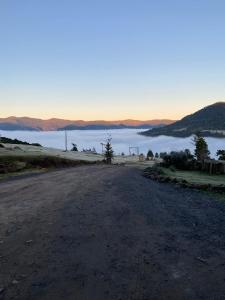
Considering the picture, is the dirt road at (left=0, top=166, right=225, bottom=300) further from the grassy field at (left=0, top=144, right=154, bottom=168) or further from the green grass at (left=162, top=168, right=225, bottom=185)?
the grassy field at (left=0, top=144, right=154, bottom=168)

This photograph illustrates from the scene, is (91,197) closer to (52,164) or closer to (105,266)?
(105,266)

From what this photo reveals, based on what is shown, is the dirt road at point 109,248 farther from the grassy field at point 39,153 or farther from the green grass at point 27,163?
the grassy field at point 39,153

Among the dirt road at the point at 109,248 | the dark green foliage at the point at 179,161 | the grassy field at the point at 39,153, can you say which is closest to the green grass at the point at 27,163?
the grassy field at the point at 39,153

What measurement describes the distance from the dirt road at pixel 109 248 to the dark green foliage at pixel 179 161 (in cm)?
2423

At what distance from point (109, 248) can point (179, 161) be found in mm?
34085

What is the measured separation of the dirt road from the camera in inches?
344

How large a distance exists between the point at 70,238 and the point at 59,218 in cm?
264

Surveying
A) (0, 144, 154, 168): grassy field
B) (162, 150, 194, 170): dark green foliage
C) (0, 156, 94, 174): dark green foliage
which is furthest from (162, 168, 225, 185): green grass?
(0, 156, 94, 174): dark green foliage

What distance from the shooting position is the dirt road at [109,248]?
8.73m

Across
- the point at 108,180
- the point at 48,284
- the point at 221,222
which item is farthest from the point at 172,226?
the point at 108,180

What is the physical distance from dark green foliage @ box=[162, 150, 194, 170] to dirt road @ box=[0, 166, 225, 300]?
24227 millimetres

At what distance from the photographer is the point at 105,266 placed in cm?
994

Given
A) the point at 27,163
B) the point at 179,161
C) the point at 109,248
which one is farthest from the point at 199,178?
the point at 109,248

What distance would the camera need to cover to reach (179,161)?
44625 millimetres
